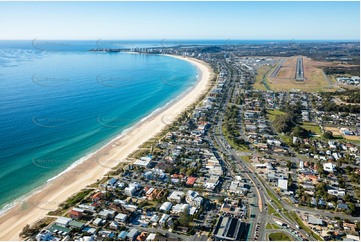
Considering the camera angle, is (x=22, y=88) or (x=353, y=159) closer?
(x=353, y=159)

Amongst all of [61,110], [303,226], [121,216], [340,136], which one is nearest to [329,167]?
[303,226]

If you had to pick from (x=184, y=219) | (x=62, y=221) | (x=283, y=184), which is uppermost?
(x=283, y=184)

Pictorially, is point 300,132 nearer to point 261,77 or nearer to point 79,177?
point 79,177

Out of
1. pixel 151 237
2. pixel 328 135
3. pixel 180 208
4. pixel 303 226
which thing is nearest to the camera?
pixel 151 237

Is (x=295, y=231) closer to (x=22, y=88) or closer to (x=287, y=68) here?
(x=22, y=88)

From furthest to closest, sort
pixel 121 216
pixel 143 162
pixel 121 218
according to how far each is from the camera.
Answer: pixel 143 162
pixel 121 216
pixel 121 218

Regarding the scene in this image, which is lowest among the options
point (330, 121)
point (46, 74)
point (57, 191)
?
point (57, 191)

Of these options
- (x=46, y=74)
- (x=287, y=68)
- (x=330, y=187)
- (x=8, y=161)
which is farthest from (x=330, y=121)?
(x=46, y=74)

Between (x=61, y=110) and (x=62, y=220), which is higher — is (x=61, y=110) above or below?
above
